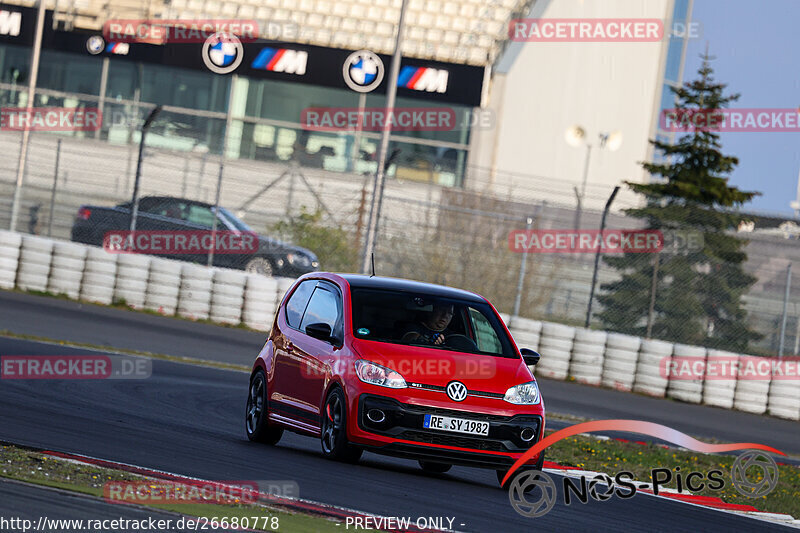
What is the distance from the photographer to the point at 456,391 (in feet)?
28.6

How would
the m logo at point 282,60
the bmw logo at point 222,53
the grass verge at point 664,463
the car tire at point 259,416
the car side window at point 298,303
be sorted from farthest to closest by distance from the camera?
the bmw logo at point 222,53 < the m logo at point 282,60 < the grass verge at point 664,463 < the car side window at point 298,303 < the car tire at point 259,416

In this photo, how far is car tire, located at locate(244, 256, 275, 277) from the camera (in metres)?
Answer: 24.1

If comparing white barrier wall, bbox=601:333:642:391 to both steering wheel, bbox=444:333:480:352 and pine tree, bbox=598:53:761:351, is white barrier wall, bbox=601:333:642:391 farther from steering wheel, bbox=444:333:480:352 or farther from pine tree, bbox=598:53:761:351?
steering wheel, bbox=444:333:480:352

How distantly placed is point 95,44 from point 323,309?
28.5 m

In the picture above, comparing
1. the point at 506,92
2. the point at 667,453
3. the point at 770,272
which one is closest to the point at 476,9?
the point at 506,92

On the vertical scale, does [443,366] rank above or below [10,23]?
below

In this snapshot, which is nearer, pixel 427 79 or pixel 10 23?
pixel 427 79

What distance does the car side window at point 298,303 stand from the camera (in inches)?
401

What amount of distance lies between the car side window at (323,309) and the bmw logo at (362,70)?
24.9 metres

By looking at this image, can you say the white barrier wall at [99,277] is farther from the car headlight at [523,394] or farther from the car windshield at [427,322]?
the car headlight at [523,394]

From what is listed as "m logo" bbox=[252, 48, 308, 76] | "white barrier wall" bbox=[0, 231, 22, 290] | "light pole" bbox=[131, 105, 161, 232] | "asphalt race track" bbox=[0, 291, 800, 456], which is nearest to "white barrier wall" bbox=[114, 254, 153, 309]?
"asphalt race track" bbox=[0, 291, 800, 456]

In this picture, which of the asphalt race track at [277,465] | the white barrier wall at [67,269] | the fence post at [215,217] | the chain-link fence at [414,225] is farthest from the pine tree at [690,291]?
the asphalt race track at [277,465]

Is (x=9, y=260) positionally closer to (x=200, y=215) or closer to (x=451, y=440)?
(x=200, y=215)

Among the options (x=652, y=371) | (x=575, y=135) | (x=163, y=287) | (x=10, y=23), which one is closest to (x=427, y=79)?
(x=575, y=135)
